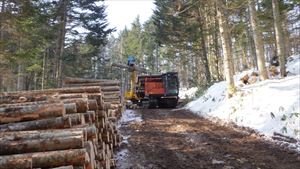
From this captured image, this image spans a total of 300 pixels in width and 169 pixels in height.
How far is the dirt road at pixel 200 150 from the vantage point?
7747 millimetres

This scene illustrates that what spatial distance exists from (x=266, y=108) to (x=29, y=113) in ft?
30.3

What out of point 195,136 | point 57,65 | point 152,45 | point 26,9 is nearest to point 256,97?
point 195,136

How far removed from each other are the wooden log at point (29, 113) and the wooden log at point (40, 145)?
27.2 inches

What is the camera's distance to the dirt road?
7.75 m

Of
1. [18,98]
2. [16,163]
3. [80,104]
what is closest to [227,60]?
[18,98]

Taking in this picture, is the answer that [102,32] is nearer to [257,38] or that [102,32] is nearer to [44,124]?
[257,38]

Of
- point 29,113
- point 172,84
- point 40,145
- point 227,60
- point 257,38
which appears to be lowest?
point 40,145

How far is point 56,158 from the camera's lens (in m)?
4.72

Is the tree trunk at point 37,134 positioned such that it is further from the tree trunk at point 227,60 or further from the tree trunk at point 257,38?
the tree trunk at point 257,38

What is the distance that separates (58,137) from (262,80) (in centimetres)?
1425

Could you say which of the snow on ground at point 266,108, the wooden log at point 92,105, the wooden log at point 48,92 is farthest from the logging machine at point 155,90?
the wooden log at point 92,105

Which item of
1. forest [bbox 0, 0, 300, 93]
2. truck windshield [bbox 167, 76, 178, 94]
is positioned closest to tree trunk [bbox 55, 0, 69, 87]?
forest [bbox 0, 0, 300, 93]

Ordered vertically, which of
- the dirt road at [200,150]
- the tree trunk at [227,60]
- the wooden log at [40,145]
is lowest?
the dirt road at [200,150]

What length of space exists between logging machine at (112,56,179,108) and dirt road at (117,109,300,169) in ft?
42.0
